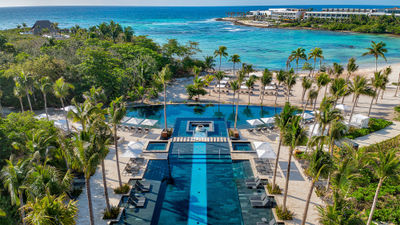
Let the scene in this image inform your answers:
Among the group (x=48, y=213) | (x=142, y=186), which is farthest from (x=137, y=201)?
(x=48, y=213)

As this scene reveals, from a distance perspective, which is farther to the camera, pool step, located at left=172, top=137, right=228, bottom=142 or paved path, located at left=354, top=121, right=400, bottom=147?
pool step, located at left=172, top=137, right=228, bottom=142

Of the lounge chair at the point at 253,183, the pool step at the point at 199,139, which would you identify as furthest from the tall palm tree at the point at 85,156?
the pool step at the point at 199,139

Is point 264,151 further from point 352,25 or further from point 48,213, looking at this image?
point 352,25

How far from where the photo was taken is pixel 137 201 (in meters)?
20.0

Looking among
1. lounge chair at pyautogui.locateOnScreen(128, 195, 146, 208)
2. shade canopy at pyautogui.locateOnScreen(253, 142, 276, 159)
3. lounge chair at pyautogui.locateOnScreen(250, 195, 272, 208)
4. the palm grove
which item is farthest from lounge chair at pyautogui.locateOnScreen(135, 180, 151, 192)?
shade canopy at pyautogui.locateOnScreen(253, 142, 276, 159)

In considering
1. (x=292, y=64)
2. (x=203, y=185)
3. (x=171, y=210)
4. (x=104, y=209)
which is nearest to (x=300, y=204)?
(x=203, y=185)

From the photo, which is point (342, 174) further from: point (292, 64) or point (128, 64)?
point (292, 64)

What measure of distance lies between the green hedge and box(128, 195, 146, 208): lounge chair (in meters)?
24.4

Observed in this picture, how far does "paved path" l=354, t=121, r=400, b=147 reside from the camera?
2914 centimetres

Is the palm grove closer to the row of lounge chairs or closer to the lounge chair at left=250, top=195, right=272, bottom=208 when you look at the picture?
the lounge chair at left=250, top=195, right=272, bottom=208

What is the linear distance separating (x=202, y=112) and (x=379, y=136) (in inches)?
903

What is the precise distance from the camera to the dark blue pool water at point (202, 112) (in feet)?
120

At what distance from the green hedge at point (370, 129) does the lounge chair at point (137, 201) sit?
80.2 feet

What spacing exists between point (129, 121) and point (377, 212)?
26.5m
